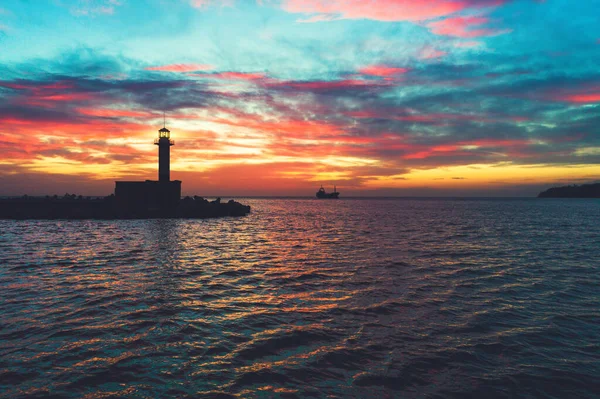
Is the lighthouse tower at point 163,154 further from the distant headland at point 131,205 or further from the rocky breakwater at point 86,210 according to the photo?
the rocky breakwater at point 86,210

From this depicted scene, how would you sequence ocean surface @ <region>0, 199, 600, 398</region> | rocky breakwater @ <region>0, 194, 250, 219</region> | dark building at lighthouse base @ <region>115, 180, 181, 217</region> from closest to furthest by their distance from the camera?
ocean surface @ <region>0, 199, 600, 398</region>, rocky breakwater @ <region>0, 194, 250, 219</region>, dark building at lighthouse base @ <region>115, 180, 181, 217</region>

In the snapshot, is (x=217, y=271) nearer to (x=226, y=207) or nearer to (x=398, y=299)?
(x=398, y=299)

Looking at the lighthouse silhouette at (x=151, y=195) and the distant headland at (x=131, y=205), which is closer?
the distant headland at (x=131, y=205)

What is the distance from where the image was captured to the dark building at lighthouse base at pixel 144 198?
56812mm

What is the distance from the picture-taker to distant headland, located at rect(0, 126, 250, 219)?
177 feet

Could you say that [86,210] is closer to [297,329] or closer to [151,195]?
[151,195]

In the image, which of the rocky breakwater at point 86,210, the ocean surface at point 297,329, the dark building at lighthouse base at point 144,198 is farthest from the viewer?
the dark building at lighthouse base at point 144,198

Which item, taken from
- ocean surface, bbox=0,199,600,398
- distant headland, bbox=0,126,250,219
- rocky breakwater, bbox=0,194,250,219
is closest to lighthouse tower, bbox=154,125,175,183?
distant headland, bbox=0,126,250,219

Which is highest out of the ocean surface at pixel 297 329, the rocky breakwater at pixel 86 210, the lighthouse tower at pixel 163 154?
the lighthouse tower at pixel 163 154

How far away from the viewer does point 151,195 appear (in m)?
57.6

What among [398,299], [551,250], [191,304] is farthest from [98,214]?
[551,250]

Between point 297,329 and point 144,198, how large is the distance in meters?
54.0

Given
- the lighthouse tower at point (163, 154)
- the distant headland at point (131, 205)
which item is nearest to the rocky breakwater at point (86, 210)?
the distant headland at point (131, 205)

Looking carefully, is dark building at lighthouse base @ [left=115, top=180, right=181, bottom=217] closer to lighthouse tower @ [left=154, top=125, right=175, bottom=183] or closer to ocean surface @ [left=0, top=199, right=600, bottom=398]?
lighthouse tower @ [left=154, top=125, right=175, bottom=183]
